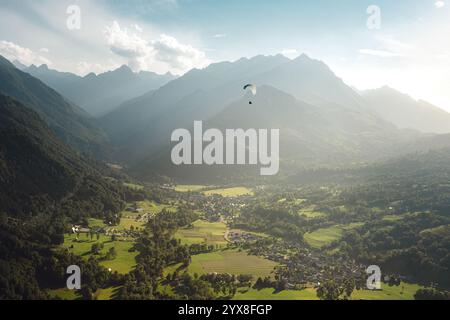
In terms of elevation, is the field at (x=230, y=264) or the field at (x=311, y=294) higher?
the field at (x=230, y=264)

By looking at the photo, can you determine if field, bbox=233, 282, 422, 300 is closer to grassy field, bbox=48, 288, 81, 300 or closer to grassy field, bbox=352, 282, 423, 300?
grassy field, bbox=352, 282, 423, 300

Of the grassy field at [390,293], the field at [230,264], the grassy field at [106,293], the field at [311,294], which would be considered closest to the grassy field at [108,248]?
the grassy field at [106,293]

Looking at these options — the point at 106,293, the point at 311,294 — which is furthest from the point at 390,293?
the point at 106,293

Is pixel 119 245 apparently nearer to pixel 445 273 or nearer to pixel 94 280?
pixel 94 280

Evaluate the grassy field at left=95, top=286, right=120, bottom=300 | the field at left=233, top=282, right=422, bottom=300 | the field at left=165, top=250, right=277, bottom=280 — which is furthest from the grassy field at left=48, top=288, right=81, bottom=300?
the field at left=233, top=282, right=422, bottom=300

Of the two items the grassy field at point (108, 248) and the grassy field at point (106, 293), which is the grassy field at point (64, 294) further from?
the grassy field at point (108, 248)

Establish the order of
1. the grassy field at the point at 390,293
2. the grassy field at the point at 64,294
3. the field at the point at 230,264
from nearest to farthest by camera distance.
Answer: the grassy field at the point at 64,294
the grassy field at the point at 390,293
the field at the point at 230,264
